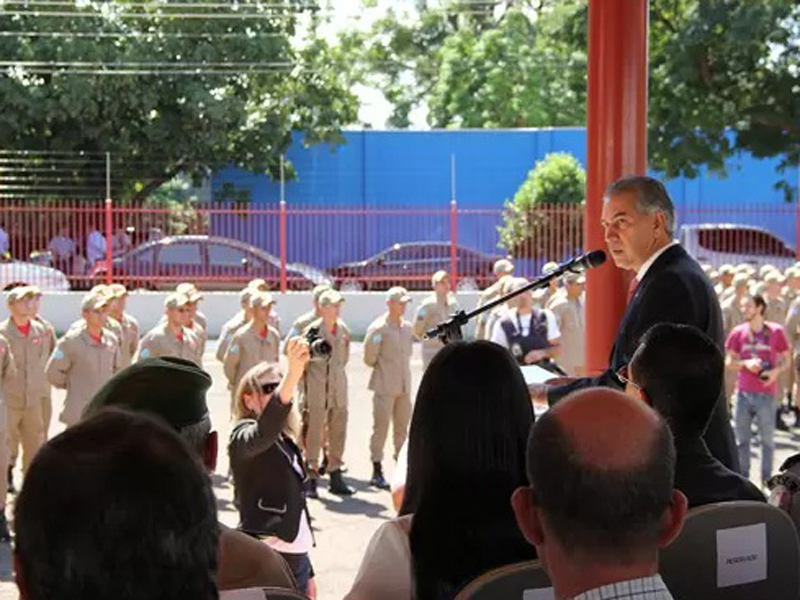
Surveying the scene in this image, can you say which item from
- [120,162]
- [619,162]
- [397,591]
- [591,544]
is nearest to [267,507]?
[619,162]

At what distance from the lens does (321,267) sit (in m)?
22.3

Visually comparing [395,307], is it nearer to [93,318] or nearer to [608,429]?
[93,318]

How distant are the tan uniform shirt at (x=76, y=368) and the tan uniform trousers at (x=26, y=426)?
22 centimetres

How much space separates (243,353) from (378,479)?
1565 millimetres

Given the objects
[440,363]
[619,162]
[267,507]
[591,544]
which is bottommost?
[267,507]

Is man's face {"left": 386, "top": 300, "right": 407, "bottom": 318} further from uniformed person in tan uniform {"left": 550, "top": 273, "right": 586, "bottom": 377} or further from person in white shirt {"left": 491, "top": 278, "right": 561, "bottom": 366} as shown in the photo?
uniformed person in tan uniform {"left": 550, "top": 273, "right": 586, "bottom": 377}

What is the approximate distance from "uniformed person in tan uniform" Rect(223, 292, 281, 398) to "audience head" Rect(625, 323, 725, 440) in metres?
7.98

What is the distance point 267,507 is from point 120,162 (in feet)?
75.2

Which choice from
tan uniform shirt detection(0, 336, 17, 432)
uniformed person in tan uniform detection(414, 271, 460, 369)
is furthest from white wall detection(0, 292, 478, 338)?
tan uniform shirt detection(0, 336, 17, 432)

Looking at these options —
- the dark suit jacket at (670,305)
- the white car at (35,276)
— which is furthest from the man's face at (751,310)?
the white car at (35,276)

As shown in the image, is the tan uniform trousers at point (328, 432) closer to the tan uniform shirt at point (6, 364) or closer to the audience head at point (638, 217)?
the tan uniform shirt at point (6, 364)

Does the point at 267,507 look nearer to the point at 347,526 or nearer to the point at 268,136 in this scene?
the point at 347,526

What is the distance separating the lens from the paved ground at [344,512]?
7777 millimetres

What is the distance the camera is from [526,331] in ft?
37.0
